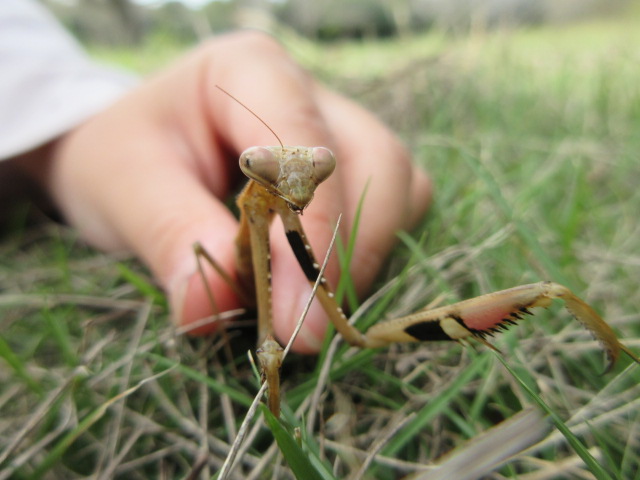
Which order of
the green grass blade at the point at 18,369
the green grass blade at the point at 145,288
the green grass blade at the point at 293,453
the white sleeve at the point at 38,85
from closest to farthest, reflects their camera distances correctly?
the green grass blade at the point at 293,453 < the green grass blade at the point at 18,369 < the green grass blade at the point at 145,288 < the white sleeve at the point at 38,85

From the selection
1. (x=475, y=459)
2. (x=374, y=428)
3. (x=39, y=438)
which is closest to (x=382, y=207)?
(x=374, y=428)

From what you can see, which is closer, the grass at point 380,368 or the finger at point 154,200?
the grass at point 380,368

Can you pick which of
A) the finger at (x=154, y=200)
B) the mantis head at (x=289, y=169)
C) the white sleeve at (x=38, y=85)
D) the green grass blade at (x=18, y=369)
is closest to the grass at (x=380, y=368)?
the green grass blade at (x=18, y=369)

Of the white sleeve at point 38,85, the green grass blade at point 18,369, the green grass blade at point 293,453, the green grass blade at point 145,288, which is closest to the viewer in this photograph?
the green grass blade at point 293,453

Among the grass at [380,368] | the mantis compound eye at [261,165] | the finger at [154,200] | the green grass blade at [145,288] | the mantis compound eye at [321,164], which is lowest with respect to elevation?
the grass at [380,368]

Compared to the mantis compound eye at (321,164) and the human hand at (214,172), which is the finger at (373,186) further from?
the mantis compound eye at (321,164)

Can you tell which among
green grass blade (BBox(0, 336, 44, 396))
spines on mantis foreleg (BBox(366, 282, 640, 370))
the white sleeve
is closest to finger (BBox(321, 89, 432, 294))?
spines on mantis foreleg (BBox(366, 282, 640, 370))
